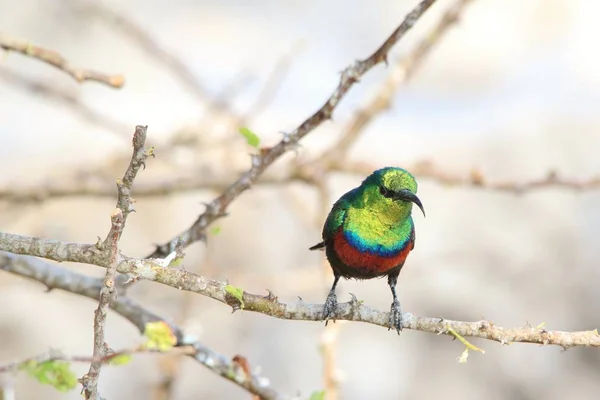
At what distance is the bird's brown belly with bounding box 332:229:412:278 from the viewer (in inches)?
111

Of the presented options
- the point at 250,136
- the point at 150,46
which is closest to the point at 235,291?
the point at 250,136

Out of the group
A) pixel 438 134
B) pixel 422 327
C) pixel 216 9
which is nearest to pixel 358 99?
pixel 438 134

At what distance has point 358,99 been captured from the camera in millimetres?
8086

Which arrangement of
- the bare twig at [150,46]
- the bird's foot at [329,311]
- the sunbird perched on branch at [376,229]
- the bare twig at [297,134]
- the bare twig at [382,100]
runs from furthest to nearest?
the bare twig at [150,46] → the bare twig at [382,100] → the sunbird perched on branch at [376,229] → the bare twig at [297,134] → the bird's foot at [329,311]

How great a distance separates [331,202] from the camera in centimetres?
696

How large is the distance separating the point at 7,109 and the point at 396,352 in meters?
4.89

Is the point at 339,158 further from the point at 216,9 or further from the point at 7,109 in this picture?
the point at 216,9

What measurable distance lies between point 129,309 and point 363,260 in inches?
31.4

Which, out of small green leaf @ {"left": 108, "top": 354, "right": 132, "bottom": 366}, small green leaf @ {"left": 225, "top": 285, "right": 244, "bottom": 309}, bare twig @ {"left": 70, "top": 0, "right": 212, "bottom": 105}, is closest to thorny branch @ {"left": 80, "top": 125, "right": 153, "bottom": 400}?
small green leaf @ {"left": 108, "top": 354, "right": 132, "bottom": 366}

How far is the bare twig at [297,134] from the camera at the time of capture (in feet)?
7.97

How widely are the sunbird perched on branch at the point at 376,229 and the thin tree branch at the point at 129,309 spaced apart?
390 mm

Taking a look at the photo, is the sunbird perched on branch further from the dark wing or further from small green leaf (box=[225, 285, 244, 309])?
small green leaf (box=[225, 285, 244, 309])

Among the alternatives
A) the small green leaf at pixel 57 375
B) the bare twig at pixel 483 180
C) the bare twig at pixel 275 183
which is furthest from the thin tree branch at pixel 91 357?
the bare twig at pixel 483 180

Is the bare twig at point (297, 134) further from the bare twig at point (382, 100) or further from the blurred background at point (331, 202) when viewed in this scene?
the blurred background at point (331, 202)
